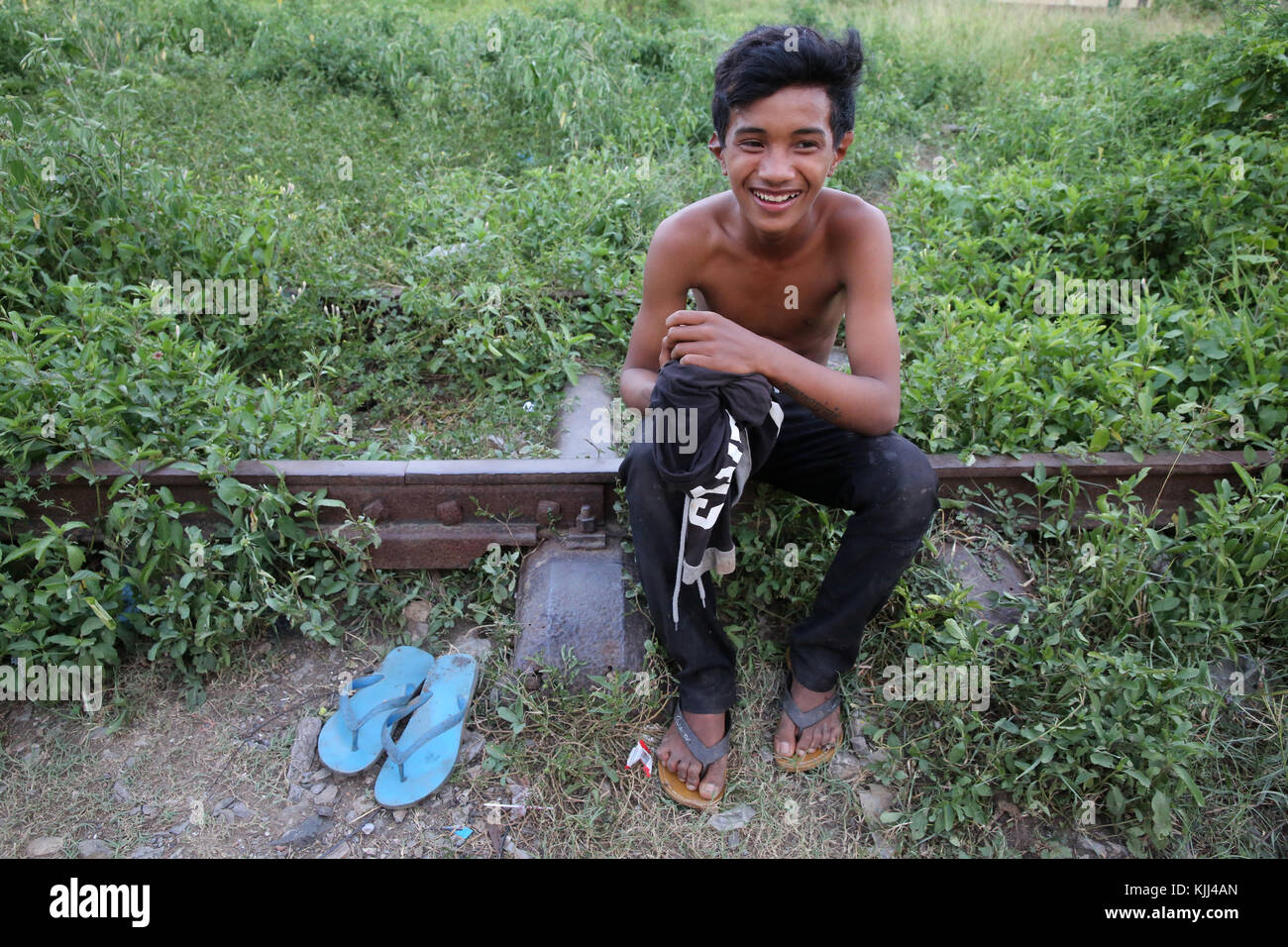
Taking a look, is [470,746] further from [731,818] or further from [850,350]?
[850,350]

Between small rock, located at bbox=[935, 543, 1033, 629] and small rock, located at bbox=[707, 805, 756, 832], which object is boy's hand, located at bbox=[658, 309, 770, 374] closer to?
small rock, located at bbox=[935, 543, 1033, 629]

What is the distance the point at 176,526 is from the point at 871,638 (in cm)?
226

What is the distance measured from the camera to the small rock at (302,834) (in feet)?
7.88

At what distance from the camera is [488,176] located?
5.82 metres

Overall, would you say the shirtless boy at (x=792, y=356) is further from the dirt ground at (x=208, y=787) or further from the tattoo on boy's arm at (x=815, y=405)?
the dirt ground at (x=208, y=787)

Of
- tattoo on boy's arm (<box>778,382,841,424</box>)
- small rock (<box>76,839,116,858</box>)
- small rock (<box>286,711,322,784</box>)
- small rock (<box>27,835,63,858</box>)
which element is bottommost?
small rock (<box>27,835,63,858</box>)

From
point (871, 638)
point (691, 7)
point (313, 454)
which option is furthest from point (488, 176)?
point (691, 7)

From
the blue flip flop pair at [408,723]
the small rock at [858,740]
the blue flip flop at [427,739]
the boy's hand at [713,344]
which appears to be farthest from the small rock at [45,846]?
the small rock at [858,740]

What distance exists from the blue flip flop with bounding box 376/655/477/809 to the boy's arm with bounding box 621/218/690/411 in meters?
1.07

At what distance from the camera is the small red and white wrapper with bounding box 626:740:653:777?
8.41ft

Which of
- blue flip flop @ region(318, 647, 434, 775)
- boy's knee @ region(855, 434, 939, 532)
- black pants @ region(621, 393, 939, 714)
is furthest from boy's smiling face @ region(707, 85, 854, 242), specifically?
blue flip flop @ region(318, 647, 434, 775)

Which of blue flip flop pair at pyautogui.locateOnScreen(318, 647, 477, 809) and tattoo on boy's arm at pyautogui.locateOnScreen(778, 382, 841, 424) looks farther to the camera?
blue flip flop pair at pyautogui.locateOnScreen(318, 647, 477, 809)

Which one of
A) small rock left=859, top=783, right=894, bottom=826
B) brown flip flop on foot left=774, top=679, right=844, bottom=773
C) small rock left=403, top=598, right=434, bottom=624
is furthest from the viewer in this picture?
small rock left=403, top=598, right=434, bottom=624

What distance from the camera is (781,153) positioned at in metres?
2.43
